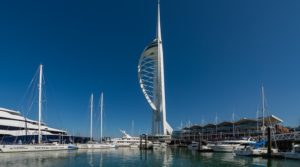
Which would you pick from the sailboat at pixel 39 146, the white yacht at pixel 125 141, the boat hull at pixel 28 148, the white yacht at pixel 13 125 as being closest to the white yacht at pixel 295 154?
the sailboat at pixel 39 146

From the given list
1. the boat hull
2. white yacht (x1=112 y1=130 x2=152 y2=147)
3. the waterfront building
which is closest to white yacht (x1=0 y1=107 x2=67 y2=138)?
the boat hull

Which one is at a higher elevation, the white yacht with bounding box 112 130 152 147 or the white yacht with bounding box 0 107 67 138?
the white yacht with bounding box 0 107 67 138

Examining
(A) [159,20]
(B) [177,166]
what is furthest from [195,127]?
(B) [177,166]

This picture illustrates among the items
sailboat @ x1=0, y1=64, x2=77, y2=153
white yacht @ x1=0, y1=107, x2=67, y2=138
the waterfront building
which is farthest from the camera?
the waterfront building

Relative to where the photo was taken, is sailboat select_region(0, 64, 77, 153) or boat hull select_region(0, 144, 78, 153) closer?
boat hull select_region(0, 144, 78, 153)

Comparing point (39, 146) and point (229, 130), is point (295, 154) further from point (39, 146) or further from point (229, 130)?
point (229, 130)

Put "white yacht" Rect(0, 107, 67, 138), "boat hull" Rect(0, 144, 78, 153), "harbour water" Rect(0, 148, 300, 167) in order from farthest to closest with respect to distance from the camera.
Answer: "white yacht" Rect(0, 107, 67, 138) < "boat hull" Rect(0, 144, 78, 153) < "harbour water" Rect(0, 148, 300, 167)

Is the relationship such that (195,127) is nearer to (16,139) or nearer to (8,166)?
(16,139)

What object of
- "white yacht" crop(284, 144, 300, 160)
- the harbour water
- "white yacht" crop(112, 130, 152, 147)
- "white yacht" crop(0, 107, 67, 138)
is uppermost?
"white yacht" crop(0, 107, 67, 138)

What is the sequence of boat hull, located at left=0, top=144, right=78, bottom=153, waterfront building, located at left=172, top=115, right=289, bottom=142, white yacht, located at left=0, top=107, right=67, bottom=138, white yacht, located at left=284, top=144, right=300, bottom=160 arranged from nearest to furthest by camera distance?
white yacht, located at left=284, top=144, right=300, bottom=160, boat hull, located at left=0, top=144, right=78, bottom=153, white yacht, located at left=0, top=107, right=67, bottom=138, waterfront building, located at left=172, top=115, right=289, bottom=142

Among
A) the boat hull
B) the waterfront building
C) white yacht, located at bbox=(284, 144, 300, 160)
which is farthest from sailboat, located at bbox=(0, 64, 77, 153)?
the waterfront building

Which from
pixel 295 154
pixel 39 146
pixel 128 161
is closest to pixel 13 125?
pixel 39 146

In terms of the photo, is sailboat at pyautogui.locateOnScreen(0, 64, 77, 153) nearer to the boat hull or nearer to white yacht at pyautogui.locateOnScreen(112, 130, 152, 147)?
the boat hull

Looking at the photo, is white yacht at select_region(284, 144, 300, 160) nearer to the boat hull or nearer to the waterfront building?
the boat hull
